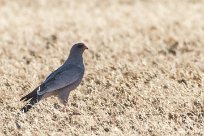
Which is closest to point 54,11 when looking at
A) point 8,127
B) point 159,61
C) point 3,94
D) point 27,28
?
point 27,28

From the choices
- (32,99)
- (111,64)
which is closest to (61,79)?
(32,99)

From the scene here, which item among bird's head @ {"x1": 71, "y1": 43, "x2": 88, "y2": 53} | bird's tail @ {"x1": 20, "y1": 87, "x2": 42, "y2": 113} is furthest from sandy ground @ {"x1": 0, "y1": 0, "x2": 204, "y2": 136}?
bird's head @ {"x1": 71, "y1": 43, "x2": 88, "y2": 53}

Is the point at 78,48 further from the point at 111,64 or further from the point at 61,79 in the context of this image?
the point at 111,64

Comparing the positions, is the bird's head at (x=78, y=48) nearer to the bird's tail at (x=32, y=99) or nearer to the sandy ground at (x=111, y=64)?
the sandy ground at (x=111, y=64)

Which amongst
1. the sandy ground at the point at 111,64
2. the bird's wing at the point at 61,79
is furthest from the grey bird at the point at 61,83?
the sandy ground at the point at 111,64

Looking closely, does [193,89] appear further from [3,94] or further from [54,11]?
[54,11]

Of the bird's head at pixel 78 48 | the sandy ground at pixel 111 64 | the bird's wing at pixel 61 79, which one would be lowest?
the sandy ground at pixel 111 64

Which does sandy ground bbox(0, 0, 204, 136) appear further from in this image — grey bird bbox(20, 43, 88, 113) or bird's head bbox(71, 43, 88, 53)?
bird's head bbox(71, 43, 88, 53)
